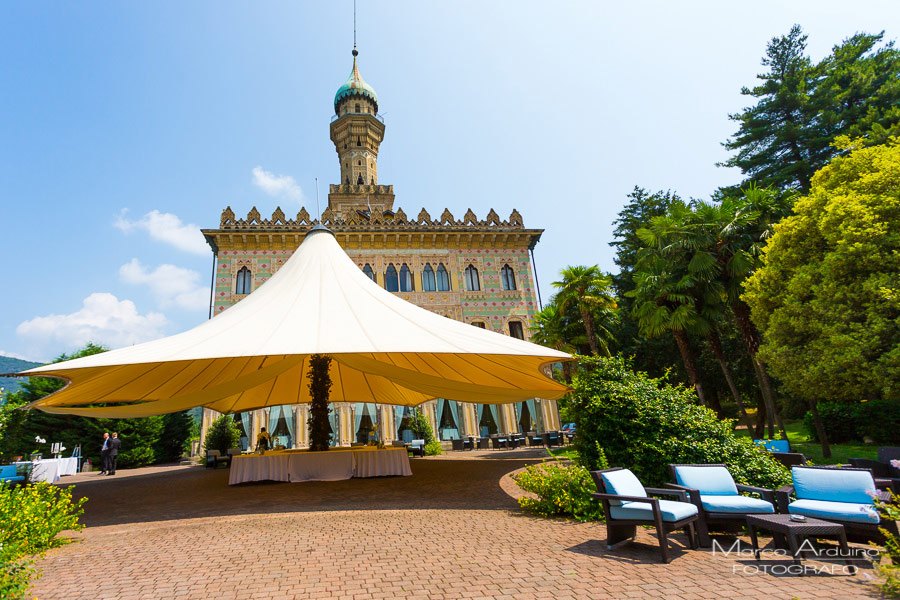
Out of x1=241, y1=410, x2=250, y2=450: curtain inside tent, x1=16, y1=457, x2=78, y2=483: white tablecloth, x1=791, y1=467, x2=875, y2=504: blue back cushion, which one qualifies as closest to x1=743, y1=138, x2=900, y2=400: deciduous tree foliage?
x1=791, y1=467, x2=875, y2=504: blue back cushion

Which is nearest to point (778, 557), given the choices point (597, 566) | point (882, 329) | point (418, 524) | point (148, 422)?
point (597, 566)

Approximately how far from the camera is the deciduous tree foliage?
842 centimetres

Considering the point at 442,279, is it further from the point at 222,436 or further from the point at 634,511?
the point at 634,511

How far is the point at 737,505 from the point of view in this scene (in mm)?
4191

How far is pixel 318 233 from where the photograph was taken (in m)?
12.0

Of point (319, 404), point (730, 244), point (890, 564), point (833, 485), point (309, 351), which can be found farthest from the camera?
point (730, 244)

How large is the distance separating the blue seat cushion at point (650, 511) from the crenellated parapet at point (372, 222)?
19.6 metres

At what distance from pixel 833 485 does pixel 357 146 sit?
31.0 meters

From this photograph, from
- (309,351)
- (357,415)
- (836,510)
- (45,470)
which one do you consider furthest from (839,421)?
(45,470)

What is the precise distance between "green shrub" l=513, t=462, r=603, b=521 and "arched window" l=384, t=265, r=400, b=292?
54.4 feet

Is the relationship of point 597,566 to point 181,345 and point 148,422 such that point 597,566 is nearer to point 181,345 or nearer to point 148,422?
point 181,345

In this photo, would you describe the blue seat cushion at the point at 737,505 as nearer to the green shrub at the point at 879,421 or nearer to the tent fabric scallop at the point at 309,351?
the tent fabric scallop at the point at 309,351

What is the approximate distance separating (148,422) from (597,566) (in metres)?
20.0

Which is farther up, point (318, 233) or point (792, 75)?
point (792, 75)
